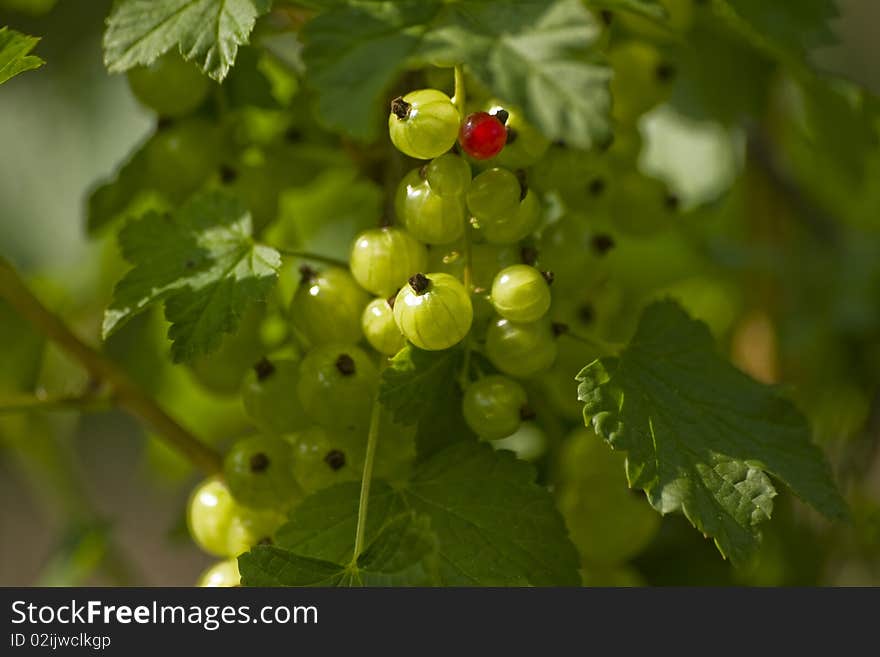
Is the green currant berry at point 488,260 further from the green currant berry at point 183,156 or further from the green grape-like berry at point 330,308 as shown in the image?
the green currant berry at point 183,156

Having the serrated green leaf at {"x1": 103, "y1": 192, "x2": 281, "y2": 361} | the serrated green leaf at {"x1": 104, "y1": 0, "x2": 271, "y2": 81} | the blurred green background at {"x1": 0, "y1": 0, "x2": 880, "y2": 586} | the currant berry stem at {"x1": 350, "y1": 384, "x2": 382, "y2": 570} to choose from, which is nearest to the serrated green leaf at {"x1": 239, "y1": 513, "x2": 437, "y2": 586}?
the currant berry stem at {"x1": 350, "y1": 384, "x2": 382, "y2": 570}

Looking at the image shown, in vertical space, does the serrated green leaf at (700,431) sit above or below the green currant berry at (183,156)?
below

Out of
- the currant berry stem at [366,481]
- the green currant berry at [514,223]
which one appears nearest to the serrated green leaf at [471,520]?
the currant berry stem at [366,481]

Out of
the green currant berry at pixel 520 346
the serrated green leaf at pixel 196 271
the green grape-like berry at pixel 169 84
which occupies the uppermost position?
the green grape-like berry at pixel 169 84

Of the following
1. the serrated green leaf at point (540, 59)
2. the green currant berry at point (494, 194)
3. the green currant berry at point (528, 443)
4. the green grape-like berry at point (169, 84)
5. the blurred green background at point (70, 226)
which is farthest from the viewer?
the blurred green background at point (70, 226)

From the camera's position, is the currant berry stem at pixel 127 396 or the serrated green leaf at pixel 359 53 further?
the currant berry stem at pixel 127 396

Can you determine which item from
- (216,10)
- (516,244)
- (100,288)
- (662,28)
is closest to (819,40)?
(662,28)

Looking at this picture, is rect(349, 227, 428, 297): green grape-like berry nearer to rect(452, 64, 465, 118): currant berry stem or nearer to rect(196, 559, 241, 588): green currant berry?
→ rect(452, 64, 465, 118): currant berry stem

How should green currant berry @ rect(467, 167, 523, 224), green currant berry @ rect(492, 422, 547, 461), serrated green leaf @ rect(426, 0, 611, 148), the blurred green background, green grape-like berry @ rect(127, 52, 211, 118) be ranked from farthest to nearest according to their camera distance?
the blurred green background < green currant berry @ rect(492, 422, 547, 461) < green grape-like berry @ rect(127, 52, 211, 118) < green currant berry @ rect(467, 167, 523, 224) < serrated green leaf @ rect(426, 0, 611, 148)
